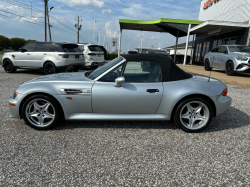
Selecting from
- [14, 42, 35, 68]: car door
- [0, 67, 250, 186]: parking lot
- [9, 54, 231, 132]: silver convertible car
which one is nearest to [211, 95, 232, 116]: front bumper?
[9, 54, 231, 132]: silver convertible car

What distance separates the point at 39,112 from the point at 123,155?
5.83 ft

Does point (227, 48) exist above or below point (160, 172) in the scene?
above

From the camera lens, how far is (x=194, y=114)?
3582 mm

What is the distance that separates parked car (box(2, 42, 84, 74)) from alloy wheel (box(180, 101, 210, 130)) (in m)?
7.51

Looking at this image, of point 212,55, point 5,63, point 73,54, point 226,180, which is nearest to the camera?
point 226,180

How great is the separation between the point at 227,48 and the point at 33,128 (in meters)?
11.5

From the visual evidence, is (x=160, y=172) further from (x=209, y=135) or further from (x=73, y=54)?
(x=73, y=54)

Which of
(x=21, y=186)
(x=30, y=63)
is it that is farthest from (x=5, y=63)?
(x=21, y=186)

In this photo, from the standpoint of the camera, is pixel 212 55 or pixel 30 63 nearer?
pixel 30 63

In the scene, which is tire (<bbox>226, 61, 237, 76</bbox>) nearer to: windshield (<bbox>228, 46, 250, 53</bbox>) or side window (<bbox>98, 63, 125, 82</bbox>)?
windshield (<bbox>228, 46, 250, 53</bbox>)

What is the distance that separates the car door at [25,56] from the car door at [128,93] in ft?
27.1

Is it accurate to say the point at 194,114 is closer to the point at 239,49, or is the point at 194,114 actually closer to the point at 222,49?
the point at 239,49

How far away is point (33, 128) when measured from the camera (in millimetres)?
3588

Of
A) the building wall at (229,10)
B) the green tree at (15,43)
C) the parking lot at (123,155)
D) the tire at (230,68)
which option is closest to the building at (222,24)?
the building wall at (229,10)
